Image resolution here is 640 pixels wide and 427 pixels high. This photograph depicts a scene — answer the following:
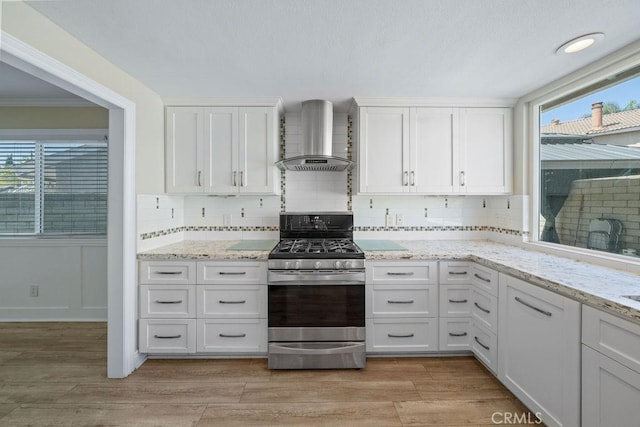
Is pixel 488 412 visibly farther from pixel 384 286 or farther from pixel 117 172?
pixel 117 172

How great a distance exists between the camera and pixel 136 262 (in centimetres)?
228

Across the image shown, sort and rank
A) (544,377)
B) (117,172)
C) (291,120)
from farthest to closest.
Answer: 1. (291,120)
2. (117,172)
3. (544,377)

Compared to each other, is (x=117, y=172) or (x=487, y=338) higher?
(x=117, y=172)

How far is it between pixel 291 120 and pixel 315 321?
77.6 inches

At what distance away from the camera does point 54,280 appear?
314 centimetres

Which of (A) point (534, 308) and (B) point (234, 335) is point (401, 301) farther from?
(B) point (234, 335)

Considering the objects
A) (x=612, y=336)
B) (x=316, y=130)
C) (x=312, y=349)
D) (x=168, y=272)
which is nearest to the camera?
(x=612, y=336)

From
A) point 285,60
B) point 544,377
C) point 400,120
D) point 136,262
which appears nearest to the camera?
point 544,377

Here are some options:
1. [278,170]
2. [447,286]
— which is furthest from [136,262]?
[447,286]

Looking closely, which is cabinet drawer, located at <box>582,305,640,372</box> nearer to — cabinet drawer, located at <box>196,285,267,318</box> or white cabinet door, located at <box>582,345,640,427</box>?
white cabinet door, located at <box>582,345,640,427</box>

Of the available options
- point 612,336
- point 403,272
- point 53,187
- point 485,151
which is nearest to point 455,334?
point 403,272

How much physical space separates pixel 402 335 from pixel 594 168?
1.87m

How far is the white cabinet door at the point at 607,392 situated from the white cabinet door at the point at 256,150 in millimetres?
2355

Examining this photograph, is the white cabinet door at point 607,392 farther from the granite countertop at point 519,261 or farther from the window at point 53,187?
the window at point 53,187
